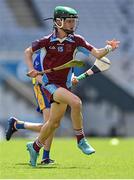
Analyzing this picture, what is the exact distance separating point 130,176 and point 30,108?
59.7 ft

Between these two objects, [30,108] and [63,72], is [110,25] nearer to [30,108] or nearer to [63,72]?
[30,108]

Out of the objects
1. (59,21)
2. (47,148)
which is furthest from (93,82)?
(59,21)

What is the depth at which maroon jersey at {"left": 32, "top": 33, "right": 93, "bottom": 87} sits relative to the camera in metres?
8.60

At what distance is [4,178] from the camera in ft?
22.9

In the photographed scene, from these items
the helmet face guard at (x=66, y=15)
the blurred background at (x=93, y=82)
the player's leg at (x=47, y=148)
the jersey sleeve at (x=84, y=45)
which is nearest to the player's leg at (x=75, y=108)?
the jersey sleeve at (x=84, y=45)

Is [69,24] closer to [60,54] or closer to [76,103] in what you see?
[60,54]

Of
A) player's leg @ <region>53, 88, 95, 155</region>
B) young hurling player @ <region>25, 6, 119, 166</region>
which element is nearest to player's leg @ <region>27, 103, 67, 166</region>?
young hurling player @ <region>25, 6, 119, 166</region>

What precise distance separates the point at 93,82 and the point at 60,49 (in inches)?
648

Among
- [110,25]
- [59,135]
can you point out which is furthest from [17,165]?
[110,25]

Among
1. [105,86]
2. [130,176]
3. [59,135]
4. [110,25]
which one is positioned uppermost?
[110,25]

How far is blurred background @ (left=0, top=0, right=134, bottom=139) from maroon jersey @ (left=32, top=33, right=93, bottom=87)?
15.6 m

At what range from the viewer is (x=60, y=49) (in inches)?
338

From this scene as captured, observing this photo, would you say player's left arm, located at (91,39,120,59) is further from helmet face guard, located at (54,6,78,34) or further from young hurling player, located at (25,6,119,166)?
helmet face guard, located at (54,6,78,34)

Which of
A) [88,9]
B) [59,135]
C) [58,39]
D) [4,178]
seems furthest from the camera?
[88,9]
